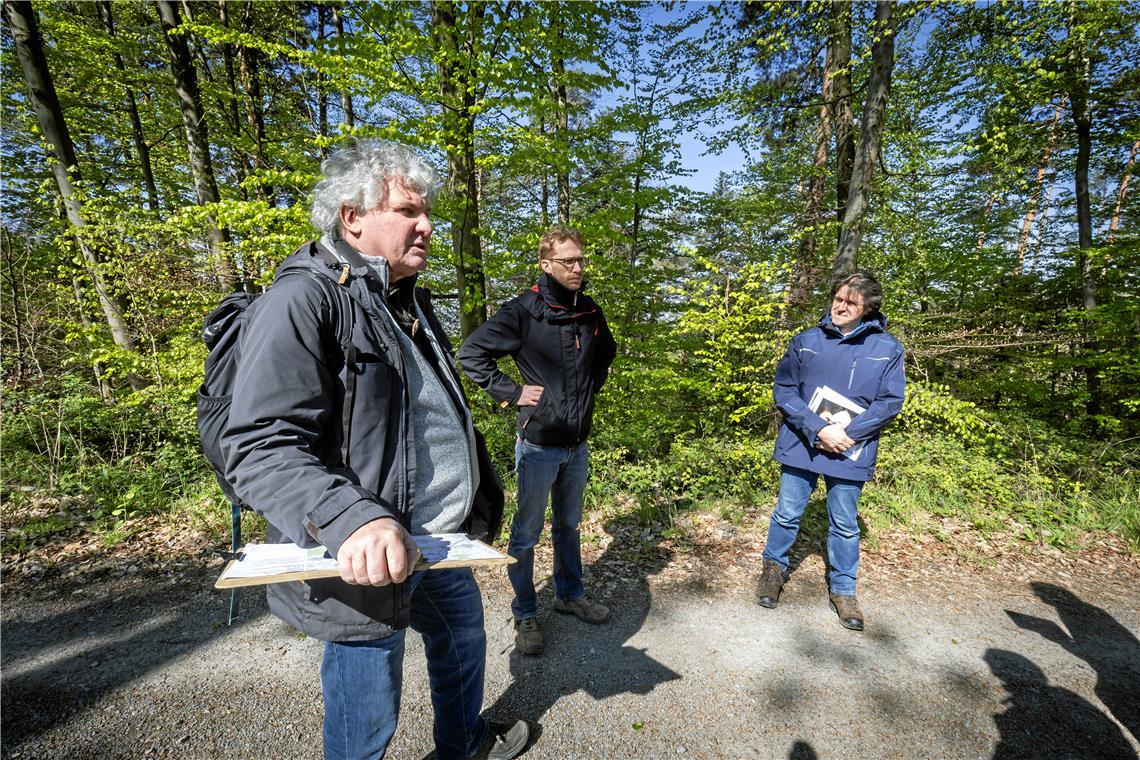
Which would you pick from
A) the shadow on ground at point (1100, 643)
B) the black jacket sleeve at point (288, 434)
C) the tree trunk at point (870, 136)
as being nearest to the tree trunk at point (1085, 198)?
the tree trunk at point (870, 136)

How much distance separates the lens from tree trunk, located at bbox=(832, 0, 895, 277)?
509 centimetres

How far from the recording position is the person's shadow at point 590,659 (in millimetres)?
2473

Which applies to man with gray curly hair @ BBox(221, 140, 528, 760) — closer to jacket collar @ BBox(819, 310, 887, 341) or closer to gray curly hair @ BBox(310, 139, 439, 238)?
gray curly hair @ BBox(310, 139, 439, 238)

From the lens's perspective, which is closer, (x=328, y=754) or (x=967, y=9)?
(x=328, y=754)

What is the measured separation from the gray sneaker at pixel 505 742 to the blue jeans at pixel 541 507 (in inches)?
28.6

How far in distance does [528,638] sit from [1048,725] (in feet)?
8.58

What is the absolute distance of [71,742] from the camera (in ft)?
7.22

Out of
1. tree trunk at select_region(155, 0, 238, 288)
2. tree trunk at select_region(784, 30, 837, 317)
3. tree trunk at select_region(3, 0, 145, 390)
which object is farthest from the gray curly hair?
tree trunk at select_region(155, 0, 238, 288)

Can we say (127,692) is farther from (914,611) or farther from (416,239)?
(914,611)

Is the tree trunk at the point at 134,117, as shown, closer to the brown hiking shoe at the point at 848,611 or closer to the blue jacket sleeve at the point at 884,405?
the blue jacket sleeve at the point at 884,405

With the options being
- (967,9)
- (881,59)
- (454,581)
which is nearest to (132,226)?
(454,581)

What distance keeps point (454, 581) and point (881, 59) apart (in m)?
6.74

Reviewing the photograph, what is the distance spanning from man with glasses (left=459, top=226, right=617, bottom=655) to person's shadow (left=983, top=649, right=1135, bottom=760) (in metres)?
2.34

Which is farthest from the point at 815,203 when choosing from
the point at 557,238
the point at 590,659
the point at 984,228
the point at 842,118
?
the point at 590,659
